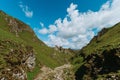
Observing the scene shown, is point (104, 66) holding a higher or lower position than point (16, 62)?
lower

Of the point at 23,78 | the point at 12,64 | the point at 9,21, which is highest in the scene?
the point at 9,21

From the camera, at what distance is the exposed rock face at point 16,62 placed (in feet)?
212

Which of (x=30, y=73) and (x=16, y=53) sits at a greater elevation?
(x=16, y=53)

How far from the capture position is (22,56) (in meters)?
81.0

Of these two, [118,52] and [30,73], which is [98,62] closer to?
[118,52]

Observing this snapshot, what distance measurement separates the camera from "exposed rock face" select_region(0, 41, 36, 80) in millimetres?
64688

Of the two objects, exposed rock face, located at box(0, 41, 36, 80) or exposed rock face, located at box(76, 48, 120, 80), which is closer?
exposed rock face, located at box(0, 41, 36, 80)

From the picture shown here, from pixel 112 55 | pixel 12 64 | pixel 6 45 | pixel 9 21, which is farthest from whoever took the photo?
pixel 9 21

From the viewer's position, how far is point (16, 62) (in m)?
72.3

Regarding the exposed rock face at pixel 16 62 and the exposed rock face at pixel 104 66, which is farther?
the exposed rock face at pixel 104 66

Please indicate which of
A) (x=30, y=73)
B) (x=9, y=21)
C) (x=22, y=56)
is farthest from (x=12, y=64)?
(x=9, y=21)

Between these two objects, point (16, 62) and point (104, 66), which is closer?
point (16, 62)

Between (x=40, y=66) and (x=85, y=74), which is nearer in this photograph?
(x=85, y=74)

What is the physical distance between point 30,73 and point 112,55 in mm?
31295
